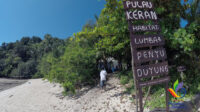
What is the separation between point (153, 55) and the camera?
302 centimetres

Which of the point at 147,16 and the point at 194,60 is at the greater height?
the point at 147,16

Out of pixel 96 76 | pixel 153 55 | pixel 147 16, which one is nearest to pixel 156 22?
pixel 147 16

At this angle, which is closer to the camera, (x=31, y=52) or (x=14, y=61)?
(x=14, y=61)

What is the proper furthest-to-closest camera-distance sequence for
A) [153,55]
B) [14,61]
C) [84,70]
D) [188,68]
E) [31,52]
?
[31,52] < [14,61] < [84,70] < [188,68] < [153,55]

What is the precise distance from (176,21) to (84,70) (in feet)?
21.3

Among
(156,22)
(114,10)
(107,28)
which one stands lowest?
(156,22)

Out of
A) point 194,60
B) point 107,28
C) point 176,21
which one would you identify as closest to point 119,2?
point 107,28

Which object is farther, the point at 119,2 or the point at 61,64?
the point at 61,64

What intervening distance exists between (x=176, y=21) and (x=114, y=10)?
313 cm

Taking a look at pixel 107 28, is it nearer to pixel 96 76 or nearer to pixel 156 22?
pixel 156 22

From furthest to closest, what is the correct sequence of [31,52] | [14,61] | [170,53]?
[31,52] → [14,61] → [170,53]

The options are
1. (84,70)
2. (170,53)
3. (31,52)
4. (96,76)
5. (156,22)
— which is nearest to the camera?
(156,22)

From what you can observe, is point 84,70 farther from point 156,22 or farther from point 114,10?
point 156,22

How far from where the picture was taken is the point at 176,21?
5.57 metres
